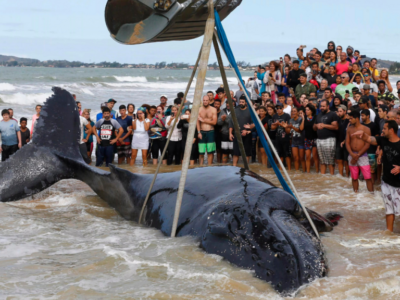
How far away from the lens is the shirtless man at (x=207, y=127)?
49.9 feet

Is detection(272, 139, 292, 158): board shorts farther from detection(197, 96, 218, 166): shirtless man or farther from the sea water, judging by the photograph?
the sea water

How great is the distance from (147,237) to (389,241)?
3.72 meters

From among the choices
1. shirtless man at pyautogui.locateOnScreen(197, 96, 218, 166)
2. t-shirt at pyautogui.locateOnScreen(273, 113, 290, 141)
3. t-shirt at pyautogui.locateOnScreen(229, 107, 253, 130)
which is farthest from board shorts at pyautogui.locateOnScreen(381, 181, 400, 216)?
shirtless man at pyautogui.locateOnScreen(197, 96, 218, 166)

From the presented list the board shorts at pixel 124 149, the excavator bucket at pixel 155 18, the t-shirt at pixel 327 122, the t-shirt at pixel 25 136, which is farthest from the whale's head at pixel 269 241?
the t-shirt at pixel 25 136

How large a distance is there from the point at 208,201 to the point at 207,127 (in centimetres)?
938

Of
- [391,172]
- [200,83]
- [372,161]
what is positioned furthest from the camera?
[372,161]

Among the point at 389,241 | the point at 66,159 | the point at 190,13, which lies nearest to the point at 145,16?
the point at 190,13

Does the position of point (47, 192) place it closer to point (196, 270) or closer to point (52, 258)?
point (52, 258)

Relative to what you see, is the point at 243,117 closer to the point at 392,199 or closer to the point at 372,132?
the point at 372,132

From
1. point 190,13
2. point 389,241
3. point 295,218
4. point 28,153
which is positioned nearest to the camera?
point 190,13

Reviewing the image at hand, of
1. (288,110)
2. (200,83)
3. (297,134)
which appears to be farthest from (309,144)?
(200,83)

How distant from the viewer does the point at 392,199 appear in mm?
7820

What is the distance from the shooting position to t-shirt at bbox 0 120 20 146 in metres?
15.1

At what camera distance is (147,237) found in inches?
257
